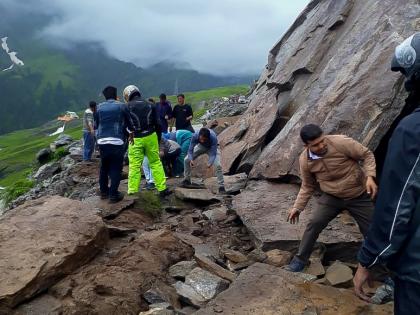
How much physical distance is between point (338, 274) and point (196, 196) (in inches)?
240

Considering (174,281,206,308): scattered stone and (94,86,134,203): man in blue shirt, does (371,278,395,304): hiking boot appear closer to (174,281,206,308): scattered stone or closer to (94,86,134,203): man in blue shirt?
(174,281,206,308): scattered stone

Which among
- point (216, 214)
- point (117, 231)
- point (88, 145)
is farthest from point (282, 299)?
point (88, 145)

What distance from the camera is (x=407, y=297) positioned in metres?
4.00

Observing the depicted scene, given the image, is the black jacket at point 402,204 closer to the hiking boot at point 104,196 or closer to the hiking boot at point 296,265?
the hiking boot at point 296,265

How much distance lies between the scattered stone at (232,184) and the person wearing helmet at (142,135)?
2.07 m

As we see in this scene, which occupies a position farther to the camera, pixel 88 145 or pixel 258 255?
pixel 88 145

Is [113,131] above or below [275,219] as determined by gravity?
above

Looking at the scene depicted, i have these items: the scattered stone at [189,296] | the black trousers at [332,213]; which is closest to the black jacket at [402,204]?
the scattered stone at [189,296]

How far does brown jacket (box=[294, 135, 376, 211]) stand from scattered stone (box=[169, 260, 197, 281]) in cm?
242

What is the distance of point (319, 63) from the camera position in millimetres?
17109

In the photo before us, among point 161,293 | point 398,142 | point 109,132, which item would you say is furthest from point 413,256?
point 109,132

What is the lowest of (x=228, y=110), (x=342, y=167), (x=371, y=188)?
(x=228, y=110)

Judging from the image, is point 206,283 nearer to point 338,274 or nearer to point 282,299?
point 282,299

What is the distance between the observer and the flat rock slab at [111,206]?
1250 centimetres
